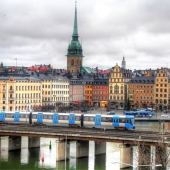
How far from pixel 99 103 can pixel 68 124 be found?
80978mm

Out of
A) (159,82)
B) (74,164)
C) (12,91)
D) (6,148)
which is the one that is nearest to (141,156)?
(74,164)

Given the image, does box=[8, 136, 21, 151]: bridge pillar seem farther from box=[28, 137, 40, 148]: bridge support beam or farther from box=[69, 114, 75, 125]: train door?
box=[69, 114, 75, 125]: train door

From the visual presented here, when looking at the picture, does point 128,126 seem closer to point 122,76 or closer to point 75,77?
point 122,76

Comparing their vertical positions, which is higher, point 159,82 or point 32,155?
point 159,82

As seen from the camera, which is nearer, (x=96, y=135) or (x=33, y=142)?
(x=96, y=135)

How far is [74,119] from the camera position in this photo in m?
69.4

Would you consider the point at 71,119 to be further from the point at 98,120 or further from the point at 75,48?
the point at 75,48

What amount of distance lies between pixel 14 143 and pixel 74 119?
8.45 meters

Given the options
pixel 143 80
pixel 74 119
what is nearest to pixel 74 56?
pixel 143 80

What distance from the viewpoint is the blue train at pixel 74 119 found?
215 ft

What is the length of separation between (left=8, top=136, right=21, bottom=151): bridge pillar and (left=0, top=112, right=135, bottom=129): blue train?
6876 millimetres

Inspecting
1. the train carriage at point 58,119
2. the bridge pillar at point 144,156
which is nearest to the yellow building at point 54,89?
the train carriage at point 58,119

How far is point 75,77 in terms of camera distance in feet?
509

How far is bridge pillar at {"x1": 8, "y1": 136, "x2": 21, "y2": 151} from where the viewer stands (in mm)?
64625
